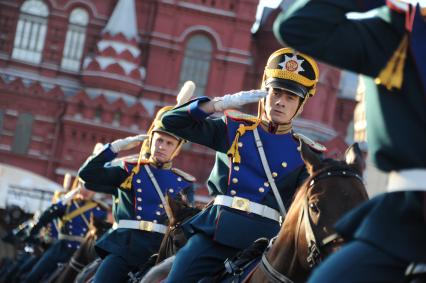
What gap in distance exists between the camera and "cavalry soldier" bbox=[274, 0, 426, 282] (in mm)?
3508

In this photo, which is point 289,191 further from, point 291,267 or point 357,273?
point 357,273

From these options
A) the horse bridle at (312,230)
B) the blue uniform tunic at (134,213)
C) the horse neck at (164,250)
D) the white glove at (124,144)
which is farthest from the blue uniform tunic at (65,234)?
the horse bridle at (312,230)

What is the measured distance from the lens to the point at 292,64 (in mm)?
6102

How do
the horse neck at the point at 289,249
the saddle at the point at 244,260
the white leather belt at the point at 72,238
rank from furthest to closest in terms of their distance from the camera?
the white leather belt at the point at 72,238
the saddle at the point at 244,260
the horse neck at the point at 289,249

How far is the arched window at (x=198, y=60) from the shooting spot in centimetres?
4228

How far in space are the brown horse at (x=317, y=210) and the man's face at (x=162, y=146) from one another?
367cm

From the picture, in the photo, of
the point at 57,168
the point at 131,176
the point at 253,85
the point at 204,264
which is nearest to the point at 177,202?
the point at 131,176

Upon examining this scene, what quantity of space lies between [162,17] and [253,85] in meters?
5.29

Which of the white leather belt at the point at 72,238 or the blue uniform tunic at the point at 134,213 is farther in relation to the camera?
the white leather belt at the point at 72,238

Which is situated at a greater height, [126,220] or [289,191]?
[289,191]

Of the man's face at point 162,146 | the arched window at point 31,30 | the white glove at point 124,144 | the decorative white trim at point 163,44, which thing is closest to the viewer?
the man's face at point 162,146

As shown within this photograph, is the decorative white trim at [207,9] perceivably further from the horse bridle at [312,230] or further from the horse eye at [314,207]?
the horse eye at [314,207]

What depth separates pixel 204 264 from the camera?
20.0ft

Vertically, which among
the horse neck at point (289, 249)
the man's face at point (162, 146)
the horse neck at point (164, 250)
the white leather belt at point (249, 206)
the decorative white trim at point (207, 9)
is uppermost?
the horse neck at point (289, 249)
